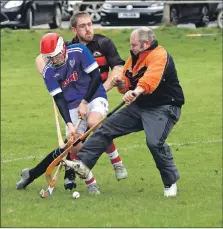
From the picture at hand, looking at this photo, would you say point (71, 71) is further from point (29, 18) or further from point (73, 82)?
point (29, 18)

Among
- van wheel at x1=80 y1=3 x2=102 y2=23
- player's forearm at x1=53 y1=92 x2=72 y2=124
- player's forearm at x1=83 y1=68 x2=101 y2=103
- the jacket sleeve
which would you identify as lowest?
van wheel at x1=80 y1=3 x2=102 y2=23

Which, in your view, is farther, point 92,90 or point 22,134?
point 22,134

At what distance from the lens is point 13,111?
68.9 feet

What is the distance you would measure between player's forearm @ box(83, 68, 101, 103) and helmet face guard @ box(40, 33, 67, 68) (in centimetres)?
40

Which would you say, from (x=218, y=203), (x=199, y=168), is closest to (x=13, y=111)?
(x=199, y=168)

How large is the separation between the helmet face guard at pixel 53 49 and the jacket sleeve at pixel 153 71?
3.29ft

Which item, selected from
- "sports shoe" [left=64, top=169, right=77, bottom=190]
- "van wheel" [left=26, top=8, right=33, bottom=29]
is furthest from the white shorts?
"van wheel" [left=26, top=8, right=33, bottom=29]

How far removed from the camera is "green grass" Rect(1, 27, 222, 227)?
10516mm

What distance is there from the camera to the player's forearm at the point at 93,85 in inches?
474

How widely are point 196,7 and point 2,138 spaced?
1732 centimetres

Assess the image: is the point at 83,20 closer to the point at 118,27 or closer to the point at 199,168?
the point at 199,168

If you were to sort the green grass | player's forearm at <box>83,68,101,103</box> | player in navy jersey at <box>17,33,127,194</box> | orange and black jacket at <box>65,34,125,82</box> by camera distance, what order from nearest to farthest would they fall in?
the green grass < player in navy jersey at <box>17,33,127,194</box> < player's forearm at <box>83,68,101,103</box> < orange and black jacket at <box>65,34,125,82</box>

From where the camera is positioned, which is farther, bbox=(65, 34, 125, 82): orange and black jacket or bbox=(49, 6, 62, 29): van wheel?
bbox=(49, 6, 62, 29): van wheel

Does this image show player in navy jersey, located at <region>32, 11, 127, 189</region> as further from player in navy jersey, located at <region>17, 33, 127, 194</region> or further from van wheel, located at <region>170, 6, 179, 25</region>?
van wheel, located at <region>170, 6, 179, 25</region>
